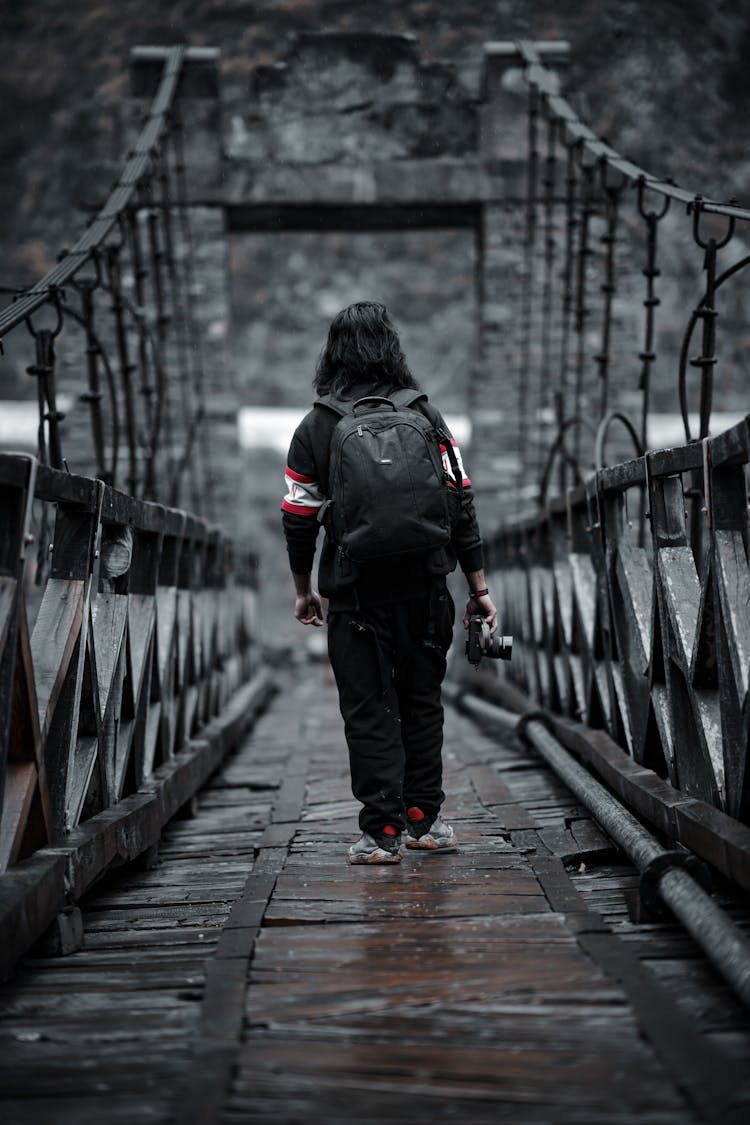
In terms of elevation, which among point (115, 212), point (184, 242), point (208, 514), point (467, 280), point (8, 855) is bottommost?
point (8, 855)

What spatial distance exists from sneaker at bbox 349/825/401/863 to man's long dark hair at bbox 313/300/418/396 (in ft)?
2.90

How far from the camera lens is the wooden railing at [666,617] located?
2.12 m

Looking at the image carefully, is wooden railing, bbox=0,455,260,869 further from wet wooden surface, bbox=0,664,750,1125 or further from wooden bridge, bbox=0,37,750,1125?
wet wooden surface, bbox=0,664,750,1125

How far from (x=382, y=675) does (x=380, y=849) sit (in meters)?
0.34

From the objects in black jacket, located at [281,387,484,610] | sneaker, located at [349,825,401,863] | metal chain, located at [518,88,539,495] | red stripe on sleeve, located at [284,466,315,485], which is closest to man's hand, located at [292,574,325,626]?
black jacket, located at [281,387,484,610]

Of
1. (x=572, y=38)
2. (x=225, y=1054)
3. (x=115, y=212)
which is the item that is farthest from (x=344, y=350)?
(x=572, y=38)

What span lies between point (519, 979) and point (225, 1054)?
1.50ft

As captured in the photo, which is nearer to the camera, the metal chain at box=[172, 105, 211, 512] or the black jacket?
the black jacket

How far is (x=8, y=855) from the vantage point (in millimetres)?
1960

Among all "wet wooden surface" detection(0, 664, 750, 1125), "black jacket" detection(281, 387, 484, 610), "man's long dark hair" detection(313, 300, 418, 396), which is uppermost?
"man's long dark hair" detection(313, 300, 418, 396)

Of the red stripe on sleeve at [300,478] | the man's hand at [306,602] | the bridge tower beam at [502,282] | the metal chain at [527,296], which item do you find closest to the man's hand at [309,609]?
the man's hand at [306,602]

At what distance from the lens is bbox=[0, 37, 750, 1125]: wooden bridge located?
59.8 inches

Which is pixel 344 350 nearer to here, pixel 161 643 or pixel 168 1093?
pixel 161 643

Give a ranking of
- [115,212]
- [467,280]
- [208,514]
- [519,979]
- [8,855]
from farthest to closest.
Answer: [467,280] → [208,514] → [115,212] → [8,855] → [519,979]
